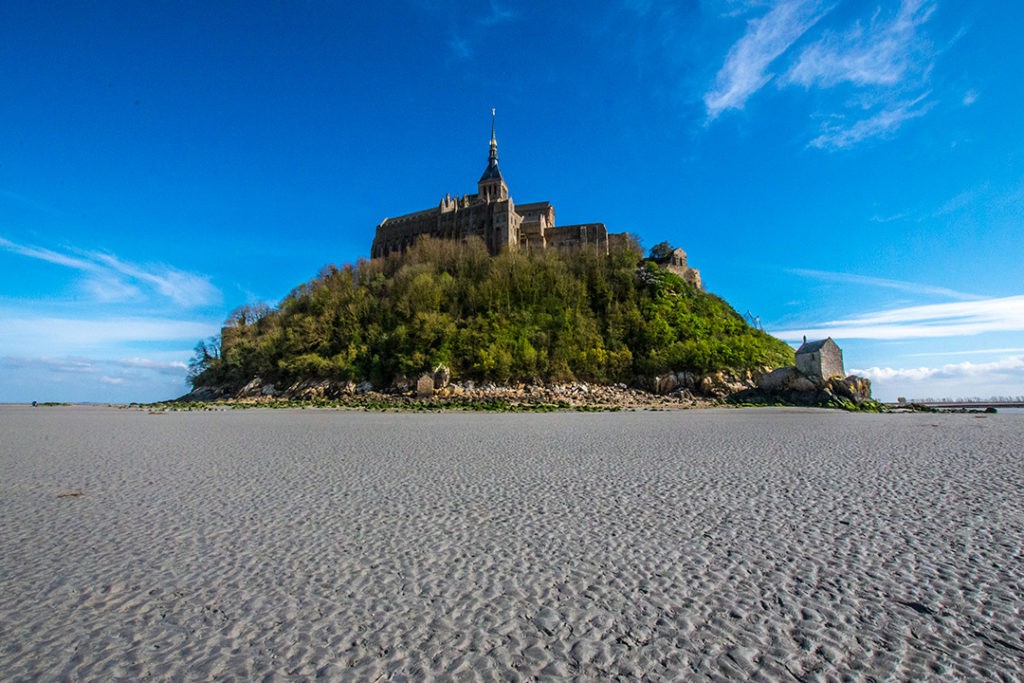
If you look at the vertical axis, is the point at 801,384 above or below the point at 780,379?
below

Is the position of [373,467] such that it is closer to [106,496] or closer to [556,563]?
[106,496]

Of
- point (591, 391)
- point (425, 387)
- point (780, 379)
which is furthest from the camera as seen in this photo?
point (425, 387)

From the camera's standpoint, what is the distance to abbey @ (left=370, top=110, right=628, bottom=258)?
4428cm

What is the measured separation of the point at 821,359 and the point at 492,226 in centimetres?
2947

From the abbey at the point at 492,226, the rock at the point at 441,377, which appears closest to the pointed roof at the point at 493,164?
the abbey at the point at 492,226

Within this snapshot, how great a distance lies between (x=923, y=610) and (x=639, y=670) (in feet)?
4.79

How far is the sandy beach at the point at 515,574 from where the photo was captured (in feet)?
6.09

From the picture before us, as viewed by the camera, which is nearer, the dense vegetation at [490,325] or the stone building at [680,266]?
the dense vegetation at [490,325]

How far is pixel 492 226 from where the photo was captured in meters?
45.8

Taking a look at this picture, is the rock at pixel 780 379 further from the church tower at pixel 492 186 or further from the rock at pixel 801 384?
the church tower at pixel 492 186

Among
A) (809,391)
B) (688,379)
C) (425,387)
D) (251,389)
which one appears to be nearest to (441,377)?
(425,387)

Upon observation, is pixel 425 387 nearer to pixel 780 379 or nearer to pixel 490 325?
pixel 490 325

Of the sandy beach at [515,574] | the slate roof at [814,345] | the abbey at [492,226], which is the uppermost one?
the abbey at [492,226]

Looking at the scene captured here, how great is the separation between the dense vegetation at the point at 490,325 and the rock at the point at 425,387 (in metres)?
1.15
